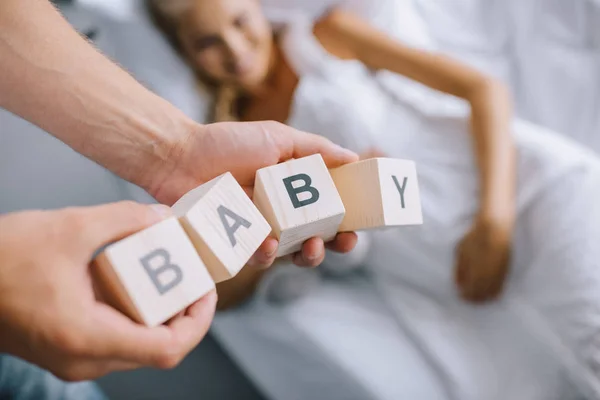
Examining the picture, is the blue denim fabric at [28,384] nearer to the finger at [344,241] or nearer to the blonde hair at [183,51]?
the finger at [344,241]

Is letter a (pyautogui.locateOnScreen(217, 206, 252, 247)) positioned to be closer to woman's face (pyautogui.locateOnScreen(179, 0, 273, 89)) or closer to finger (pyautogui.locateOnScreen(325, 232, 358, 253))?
finger (pyautogui.locateOnScreen(325, 232, 358, 253))

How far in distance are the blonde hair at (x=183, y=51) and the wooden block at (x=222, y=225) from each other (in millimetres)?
588

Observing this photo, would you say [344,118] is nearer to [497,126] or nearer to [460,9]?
[497,126]

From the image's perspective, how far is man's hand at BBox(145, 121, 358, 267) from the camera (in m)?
0.61

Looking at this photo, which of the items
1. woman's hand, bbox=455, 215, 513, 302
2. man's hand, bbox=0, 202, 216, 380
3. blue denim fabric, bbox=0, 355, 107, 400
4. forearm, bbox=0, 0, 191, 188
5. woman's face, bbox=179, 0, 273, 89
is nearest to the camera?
man's hand, bbox=0, 202, 216, 380

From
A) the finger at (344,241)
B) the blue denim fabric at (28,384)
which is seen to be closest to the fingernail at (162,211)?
the finger at (344,241)

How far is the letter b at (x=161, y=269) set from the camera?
1.42ft

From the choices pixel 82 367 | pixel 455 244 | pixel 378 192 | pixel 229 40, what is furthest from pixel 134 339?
pixel 229 40

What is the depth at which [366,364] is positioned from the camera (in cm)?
84

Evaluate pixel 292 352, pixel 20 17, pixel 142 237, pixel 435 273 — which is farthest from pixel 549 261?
pixel 20 17

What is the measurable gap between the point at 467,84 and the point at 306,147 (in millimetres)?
496

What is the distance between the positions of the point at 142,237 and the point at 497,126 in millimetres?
716

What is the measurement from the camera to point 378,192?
0.56 metres

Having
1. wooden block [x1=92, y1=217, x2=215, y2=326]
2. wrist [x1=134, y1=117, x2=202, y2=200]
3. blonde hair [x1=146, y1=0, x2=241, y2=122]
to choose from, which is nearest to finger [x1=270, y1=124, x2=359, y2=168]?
wrist [x1=134, y1=117, x2=202, y2=200]
